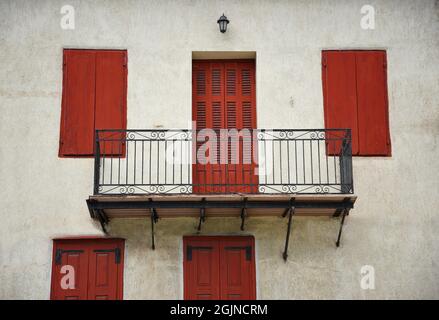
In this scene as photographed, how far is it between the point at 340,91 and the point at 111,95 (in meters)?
4.10

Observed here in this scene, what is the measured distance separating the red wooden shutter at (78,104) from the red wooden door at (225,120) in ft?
6.15

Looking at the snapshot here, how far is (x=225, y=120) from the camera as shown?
49.8 ft

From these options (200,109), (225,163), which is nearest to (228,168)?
(225,163)

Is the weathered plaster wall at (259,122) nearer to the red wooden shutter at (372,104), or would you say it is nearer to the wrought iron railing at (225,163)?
the red wooden shutter at (372,104)

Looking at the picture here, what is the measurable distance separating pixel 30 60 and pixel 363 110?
19.8ft

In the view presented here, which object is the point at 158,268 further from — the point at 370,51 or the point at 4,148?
the point at 370,51

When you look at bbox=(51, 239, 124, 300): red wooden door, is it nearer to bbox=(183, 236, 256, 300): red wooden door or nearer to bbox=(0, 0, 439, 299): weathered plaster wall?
bbox=(0, 0, 439, 299): weathered plaster wall

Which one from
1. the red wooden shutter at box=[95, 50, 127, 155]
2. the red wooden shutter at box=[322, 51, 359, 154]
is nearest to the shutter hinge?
the red wooden shutter at box=[95, 50, 127, 155]

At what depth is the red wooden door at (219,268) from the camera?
46.3ft

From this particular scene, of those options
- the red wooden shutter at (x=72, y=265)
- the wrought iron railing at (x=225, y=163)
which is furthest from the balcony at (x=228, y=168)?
the red wooden shutter at (x=72, y=265)

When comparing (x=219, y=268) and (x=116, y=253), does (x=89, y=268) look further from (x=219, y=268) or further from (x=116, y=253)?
(x=219, y=268)

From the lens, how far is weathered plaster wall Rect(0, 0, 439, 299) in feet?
46.5

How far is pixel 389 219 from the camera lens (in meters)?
14.5

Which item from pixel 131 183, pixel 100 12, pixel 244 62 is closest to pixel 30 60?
pixel 100 12
